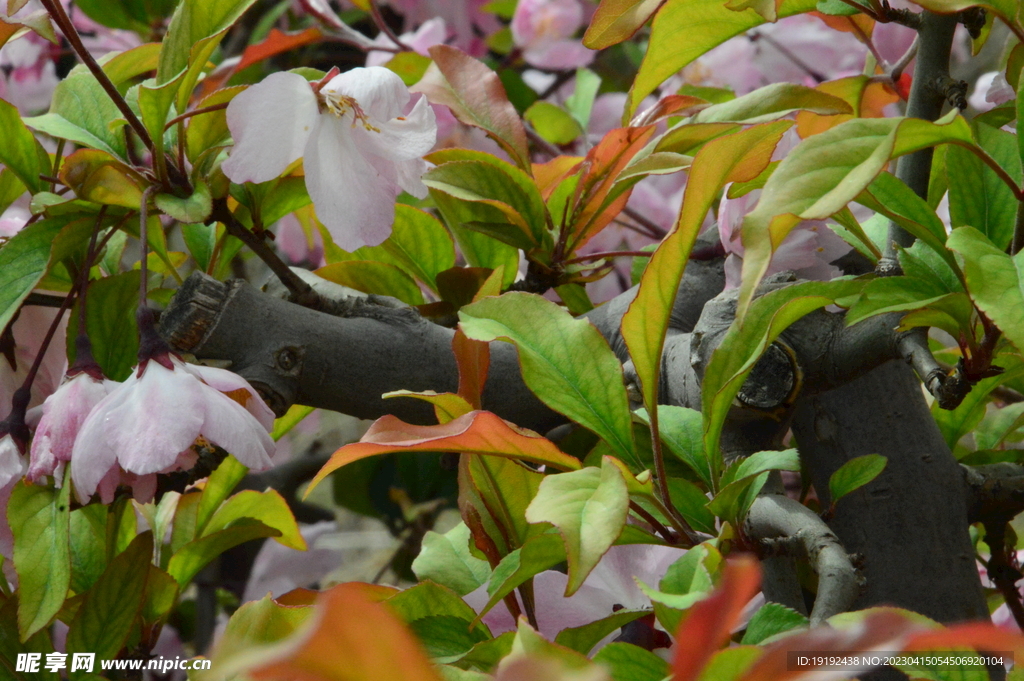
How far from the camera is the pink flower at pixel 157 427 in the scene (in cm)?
38

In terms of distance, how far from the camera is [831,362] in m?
0.40

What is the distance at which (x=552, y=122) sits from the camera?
875 mm

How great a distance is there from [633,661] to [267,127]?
1.02 ft

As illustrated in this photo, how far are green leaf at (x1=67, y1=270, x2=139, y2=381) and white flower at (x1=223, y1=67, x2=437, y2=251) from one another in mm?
121

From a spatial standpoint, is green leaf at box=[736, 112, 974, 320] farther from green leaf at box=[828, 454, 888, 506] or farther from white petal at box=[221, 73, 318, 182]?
white petal at box=[221, 73, 318, 182]

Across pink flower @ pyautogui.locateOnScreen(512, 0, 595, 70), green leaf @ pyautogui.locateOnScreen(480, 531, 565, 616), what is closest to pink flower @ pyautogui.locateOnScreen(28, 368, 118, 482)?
green leaf @ pyautogui.locateOnScreen(480, 531, 565, 616)

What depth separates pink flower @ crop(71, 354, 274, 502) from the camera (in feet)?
1.26

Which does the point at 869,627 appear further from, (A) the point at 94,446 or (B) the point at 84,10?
(B) the point at 84,10

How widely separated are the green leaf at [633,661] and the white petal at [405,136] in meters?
0.28

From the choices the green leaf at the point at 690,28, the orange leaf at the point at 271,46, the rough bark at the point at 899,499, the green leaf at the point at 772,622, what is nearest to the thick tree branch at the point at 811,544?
the green leaf at the point at 772,622

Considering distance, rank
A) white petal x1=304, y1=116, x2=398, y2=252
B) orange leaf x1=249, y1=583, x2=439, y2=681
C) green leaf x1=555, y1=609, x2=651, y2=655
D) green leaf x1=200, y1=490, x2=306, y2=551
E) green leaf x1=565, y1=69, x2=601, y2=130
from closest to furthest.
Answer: orange leaf x1=249, y1=583, x2=439, y2=681 → green leaf x1=555, y1=609, x2=651, y2=655 → white petal x1=304, y1=116, x2=398, y2=252 → green leaf x1=200, y1=490, x2=306, y2=551 → green leaf x1=565, y1=69, x2=601, y2=130

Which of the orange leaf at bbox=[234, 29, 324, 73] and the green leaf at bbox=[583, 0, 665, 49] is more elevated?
the green leaf at bbox=[583, 0, 665, 49]

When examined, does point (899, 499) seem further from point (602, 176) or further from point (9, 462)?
point (9, 462)

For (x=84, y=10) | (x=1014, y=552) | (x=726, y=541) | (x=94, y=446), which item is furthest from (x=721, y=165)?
(x=84, y=10)
